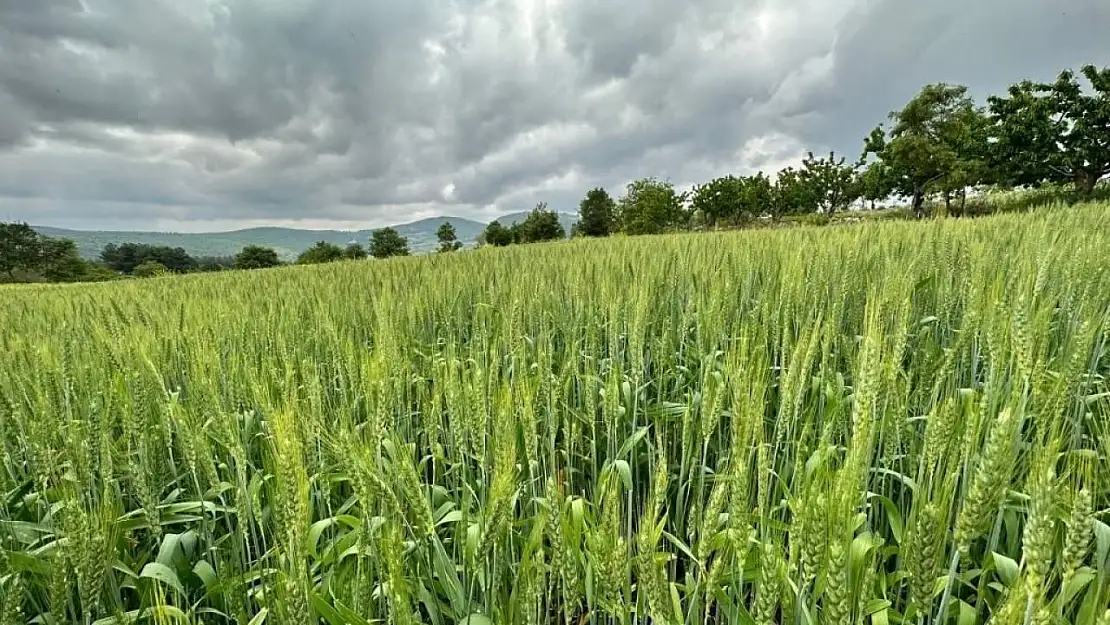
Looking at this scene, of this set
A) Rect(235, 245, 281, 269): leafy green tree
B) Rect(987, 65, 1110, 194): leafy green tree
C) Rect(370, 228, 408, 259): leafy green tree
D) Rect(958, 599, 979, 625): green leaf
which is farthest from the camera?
Rect(370, 228, 408, 259): leafy green tree

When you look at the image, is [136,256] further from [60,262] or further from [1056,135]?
[1056,135]

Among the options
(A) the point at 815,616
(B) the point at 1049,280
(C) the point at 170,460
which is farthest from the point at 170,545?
(B) the point at 1049,280

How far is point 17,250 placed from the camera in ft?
223

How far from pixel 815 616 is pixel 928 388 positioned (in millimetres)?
Result: 1197

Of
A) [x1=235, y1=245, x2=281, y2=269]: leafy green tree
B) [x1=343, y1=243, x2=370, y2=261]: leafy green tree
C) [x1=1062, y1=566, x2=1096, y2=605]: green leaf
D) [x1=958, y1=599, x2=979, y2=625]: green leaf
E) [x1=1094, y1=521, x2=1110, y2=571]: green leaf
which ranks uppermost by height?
[x1=235, y1=245, x2=281, y2=269]: leafy green tree

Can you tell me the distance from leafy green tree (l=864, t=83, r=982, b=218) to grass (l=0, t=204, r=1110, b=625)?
115 feet

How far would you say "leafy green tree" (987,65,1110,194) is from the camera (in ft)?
77.3

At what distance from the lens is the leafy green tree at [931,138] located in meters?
29.6

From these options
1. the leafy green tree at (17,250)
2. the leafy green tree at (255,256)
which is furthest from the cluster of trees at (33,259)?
the leafy green tree at (255,256)

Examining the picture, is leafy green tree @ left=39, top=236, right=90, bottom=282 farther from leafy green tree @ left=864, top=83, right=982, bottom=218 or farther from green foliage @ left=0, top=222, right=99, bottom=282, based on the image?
leafy green tree @ left=864, top=83, right=982, bottom=218

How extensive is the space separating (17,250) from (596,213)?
3302 inches

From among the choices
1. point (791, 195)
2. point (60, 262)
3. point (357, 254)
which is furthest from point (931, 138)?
point (60, 262)

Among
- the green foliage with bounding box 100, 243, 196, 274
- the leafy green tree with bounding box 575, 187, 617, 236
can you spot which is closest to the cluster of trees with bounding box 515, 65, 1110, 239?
the leafy green tree with bounding box 575, 187, 617, 236

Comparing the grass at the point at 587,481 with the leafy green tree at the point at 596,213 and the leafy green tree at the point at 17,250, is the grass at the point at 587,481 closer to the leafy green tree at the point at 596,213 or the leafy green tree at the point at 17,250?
the leafy green tree at the point at 596,213
